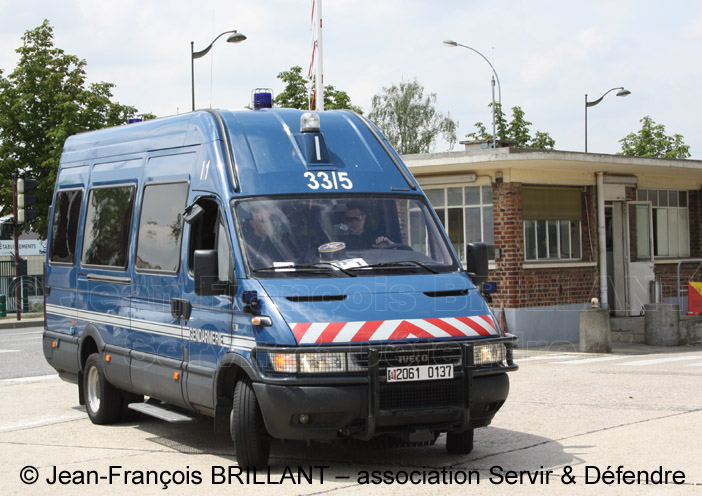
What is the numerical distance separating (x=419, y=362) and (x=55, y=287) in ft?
19.7

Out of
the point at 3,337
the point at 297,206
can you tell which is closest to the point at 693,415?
the point at 297,206

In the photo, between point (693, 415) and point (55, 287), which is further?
point (55, 287)

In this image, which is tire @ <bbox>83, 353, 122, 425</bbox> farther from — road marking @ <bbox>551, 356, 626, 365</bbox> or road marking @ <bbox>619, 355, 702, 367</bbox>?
road marking @ <bbox>619, 355, 702, 367</bbox>

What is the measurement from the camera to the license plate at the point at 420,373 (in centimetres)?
716

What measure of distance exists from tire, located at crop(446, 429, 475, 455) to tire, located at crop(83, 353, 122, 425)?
3.91 metres

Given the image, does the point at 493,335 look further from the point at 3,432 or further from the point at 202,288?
the point at 3,432

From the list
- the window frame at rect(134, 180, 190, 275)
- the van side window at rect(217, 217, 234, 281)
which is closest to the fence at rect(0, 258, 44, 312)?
the window frame at rect(134, 180, 190, 275)

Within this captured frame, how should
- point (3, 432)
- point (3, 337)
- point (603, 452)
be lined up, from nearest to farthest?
1. point (603, 452)
2. point (3, 432)
3. point (3, 337)

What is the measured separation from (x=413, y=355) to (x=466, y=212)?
13.5m

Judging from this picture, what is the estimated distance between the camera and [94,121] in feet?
119

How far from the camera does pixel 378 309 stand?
732 centimetres

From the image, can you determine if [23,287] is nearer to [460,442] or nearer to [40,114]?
[40,114]

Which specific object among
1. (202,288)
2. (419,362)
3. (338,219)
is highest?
(338,219)

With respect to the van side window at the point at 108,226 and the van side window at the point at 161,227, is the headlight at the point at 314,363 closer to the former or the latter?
the van side window at the point at 161,227
